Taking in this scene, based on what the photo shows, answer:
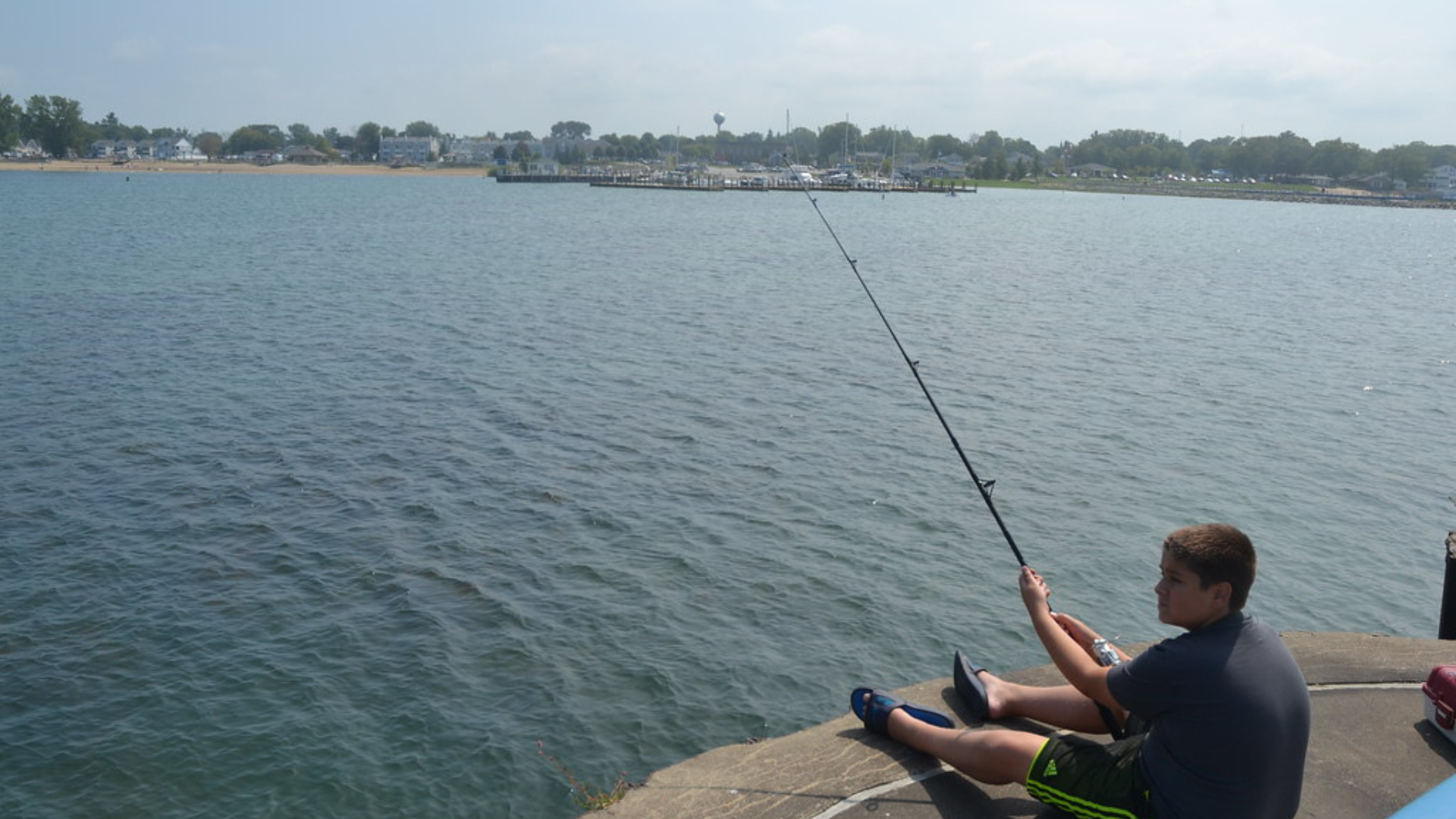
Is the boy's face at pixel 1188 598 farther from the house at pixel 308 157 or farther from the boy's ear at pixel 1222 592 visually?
the house at pixel 308 157

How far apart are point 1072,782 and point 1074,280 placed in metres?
36.3

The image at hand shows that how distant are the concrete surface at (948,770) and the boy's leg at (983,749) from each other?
0.13m

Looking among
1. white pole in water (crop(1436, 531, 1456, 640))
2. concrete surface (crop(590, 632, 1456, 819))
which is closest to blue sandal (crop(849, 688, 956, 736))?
concrete surface (crop(590, 632, 1456, 819))

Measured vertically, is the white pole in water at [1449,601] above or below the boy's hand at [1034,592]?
below

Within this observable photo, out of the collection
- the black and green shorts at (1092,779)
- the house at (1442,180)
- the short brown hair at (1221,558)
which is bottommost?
the black and green shorts at (1092,779)

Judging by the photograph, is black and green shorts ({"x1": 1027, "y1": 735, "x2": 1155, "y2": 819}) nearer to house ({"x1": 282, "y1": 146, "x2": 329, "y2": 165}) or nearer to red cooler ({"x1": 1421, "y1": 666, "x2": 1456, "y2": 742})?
red cooler ({"x1": 1421, "y1": 666, "x2": 1456, "y2": 742})

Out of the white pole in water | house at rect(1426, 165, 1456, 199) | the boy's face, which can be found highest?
A: house at rect(1426, 165, 1456, 199)

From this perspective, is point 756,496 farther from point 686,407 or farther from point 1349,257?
point 1349,257

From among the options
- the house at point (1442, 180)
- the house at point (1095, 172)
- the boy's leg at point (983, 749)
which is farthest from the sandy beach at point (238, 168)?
the boy's leg at point (983, 749)

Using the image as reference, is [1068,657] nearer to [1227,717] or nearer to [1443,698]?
[1227,717]

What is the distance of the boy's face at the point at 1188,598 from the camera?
143 inches

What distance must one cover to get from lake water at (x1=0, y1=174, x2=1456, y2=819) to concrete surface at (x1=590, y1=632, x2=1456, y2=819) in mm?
2127

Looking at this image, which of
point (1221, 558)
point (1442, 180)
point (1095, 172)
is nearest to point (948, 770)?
point (1221, 558)

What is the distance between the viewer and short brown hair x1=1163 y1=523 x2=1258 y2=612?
3.60m
